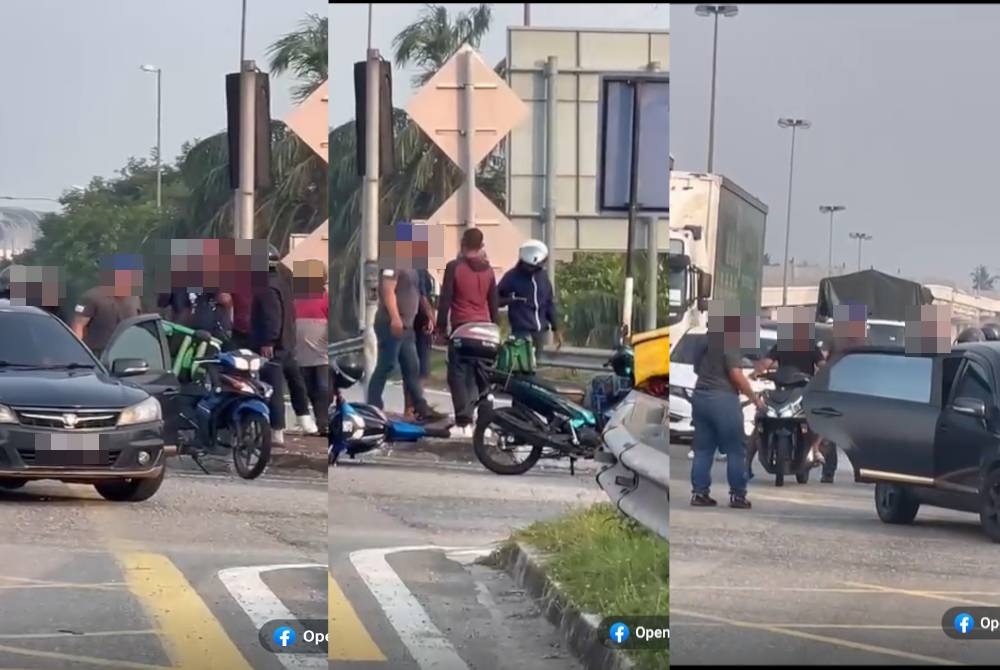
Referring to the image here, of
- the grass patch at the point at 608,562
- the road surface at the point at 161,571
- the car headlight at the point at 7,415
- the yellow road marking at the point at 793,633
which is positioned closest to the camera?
the car headlight at the point at 7,415

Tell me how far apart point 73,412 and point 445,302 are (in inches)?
38.3

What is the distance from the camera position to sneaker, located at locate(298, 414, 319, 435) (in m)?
4.02

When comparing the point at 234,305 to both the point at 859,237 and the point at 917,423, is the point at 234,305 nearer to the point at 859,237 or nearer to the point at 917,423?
the point at 859,237

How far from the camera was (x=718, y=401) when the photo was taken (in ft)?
13.4

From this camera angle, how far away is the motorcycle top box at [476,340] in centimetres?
405

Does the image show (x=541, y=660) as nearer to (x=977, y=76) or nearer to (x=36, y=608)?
(x=36, y=608)

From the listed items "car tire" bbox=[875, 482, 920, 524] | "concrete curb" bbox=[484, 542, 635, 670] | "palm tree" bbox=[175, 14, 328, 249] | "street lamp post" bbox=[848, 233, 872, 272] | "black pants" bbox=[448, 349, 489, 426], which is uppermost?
"palm tree" bbox=[175, 14, 328, 249]

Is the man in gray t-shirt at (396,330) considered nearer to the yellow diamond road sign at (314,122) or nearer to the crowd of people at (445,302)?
the crowd of people at (445,302)

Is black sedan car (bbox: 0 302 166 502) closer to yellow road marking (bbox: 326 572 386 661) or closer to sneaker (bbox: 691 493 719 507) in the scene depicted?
yellow road marking (bbox: 326 572 386 661)

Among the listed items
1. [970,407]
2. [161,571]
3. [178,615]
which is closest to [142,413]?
[161,571]

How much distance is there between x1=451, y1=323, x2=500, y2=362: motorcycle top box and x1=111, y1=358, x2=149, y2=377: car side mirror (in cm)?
80

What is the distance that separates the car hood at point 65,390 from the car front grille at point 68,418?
0.05 feet

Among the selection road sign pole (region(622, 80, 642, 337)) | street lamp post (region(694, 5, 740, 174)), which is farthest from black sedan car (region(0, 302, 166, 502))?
street lamp post (region(694, 5, 740, 174))

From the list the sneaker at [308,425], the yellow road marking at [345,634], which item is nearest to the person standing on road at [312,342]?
the sneaker at [308,425]
